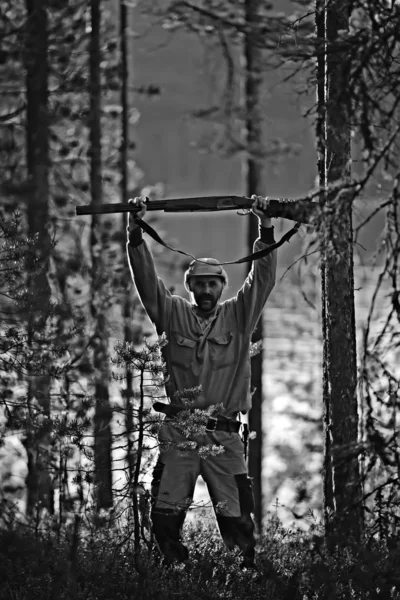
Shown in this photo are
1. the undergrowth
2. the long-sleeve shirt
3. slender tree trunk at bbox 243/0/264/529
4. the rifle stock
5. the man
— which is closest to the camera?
the undergrowth

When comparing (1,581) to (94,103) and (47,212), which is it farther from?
(94,103)

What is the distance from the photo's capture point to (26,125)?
1608cm

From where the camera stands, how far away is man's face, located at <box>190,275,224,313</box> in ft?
28.1

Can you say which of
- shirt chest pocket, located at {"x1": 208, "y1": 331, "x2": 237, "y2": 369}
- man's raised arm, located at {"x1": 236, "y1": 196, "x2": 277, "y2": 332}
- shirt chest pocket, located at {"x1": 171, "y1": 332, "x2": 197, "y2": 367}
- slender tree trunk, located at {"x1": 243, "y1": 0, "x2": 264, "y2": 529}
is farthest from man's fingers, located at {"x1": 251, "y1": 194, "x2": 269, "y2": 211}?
slender tree trunk, located at {"x1": 243, "y1": 0, "x2": 264, "y2": 529}

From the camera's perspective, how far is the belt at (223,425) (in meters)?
8.16

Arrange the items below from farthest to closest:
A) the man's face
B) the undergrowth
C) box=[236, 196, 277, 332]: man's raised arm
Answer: the man's face
box=[236, 196, 277, 332]: man's raised arm
the undergrowth

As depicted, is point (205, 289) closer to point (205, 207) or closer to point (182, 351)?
point (182, 351)

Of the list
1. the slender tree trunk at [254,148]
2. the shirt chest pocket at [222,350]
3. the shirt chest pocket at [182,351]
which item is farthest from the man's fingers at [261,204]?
the slender tree trunk at [254,148]

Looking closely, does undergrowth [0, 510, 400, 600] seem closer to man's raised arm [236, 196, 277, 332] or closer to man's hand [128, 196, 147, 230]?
man's raised arm [236, 196, 277, 332]

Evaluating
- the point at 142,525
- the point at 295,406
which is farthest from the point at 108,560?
the point at 295,406

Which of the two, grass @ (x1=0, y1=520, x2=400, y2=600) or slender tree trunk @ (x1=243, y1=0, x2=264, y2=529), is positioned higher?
slender tree trunk @ (x1=243, y1=0, x2=264, y2=529)

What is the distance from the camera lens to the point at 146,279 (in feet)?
27.7

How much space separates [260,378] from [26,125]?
18.1 feet

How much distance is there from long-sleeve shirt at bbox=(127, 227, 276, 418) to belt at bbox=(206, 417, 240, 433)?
0.22 ft
